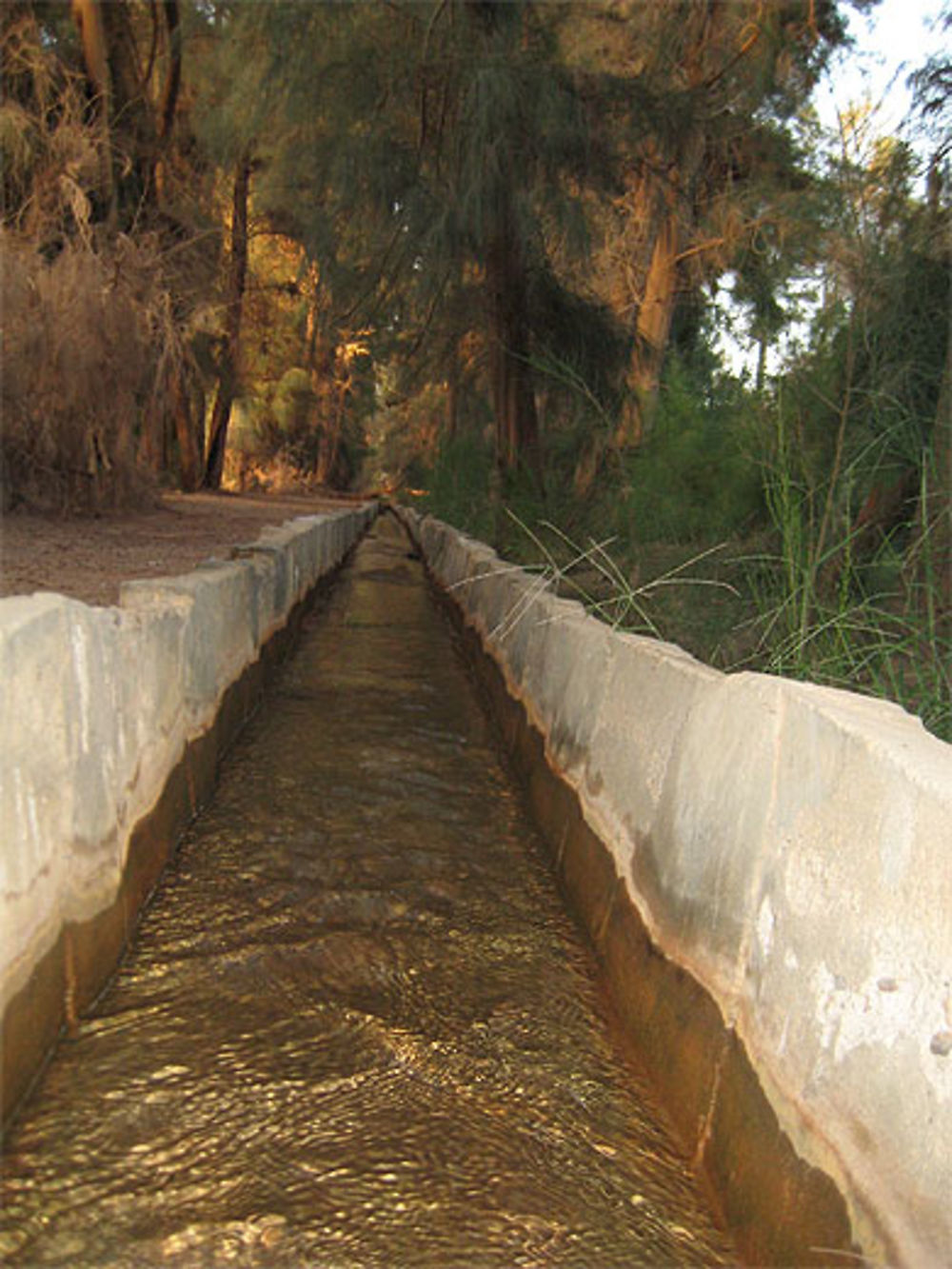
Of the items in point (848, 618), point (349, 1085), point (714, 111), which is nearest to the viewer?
point (349, 1085)

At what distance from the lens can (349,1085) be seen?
2010mm

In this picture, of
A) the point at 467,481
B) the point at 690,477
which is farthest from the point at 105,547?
the point at 467,481

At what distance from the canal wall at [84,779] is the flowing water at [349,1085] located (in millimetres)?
133

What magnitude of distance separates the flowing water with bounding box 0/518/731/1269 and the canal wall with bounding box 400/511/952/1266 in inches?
7.3

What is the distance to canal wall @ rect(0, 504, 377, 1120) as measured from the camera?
1.76 meters

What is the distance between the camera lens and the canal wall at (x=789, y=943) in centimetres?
124

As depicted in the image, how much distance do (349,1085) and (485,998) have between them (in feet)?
1.57

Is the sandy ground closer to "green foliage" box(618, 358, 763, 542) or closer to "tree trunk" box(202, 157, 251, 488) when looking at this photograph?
"green foliage" box(618, 358, 763, 542)

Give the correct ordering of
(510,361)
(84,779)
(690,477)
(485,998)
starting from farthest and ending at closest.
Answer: (510,361) → (690,477) → (485,998) → (84,779)

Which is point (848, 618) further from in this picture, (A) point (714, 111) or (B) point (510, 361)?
(A) point (714, 111)

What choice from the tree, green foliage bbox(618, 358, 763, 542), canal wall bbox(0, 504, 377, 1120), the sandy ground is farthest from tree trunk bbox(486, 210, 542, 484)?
canal wall bbox(0, 504, 377, 1120)

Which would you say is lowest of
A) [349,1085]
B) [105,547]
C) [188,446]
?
[349,1085]

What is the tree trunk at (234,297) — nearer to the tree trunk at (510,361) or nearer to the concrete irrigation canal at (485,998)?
the tree trunk at (510,361)

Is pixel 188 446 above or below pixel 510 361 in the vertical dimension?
below
